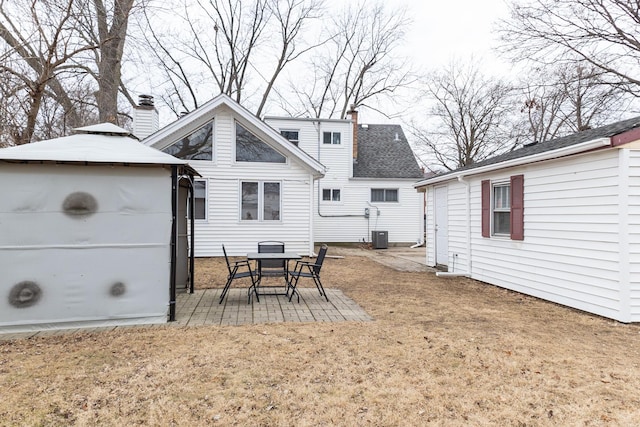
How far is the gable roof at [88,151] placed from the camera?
4.91 metres

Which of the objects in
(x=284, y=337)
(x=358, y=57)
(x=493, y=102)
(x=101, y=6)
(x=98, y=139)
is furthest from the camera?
(x=358, y=57)

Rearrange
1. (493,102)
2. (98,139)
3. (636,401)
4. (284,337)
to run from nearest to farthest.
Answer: (636,401) → (284,337) → (98,139) → (493,102)

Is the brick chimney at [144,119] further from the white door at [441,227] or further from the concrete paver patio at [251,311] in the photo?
the white door at [441,227]

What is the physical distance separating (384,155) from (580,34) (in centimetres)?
990

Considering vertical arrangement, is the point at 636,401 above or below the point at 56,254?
below

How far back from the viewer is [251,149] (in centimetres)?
1312

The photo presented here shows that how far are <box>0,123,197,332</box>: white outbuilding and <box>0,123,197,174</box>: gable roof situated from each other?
0.04 ft

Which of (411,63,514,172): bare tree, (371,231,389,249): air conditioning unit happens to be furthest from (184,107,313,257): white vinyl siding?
(411,63,514,172): bare tree

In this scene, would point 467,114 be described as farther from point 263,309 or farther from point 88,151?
point 88,151

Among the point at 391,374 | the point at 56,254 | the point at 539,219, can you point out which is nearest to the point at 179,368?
the point at 391,374

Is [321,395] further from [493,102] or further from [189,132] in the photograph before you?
[493,102]

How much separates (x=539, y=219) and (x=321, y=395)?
592cm

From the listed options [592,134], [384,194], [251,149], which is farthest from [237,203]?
[592,134]

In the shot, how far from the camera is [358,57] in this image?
26672 mm
